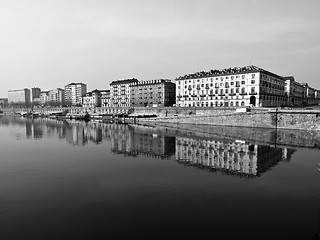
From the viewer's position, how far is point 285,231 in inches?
601

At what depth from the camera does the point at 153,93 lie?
500 feet

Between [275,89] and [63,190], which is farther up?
[275,89]

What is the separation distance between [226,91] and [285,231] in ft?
320

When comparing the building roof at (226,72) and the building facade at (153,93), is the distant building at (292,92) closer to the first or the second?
the building roof at (226,72)

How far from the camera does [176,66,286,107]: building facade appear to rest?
9994cm

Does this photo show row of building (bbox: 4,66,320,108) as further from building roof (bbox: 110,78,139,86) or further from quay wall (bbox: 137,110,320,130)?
quay wall (bbox: 137,110,320,130)

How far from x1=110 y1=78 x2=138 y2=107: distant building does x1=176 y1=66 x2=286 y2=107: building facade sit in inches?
2036

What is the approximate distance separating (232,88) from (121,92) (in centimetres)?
9126

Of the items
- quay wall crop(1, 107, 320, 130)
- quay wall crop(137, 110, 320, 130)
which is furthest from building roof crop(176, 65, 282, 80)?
quay wall crop(137, 110, 320, 130)

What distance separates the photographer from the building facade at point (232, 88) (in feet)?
328

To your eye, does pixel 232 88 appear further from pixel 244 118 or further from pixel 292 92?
pixel 292 92

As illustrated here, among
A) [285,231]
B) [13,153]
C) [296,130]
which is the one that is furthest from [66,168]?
[296,130]

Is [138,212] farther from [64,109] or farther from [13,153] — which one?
[64,109]

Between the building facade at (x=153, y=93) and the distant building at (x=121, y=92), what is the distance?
20.9 ft
